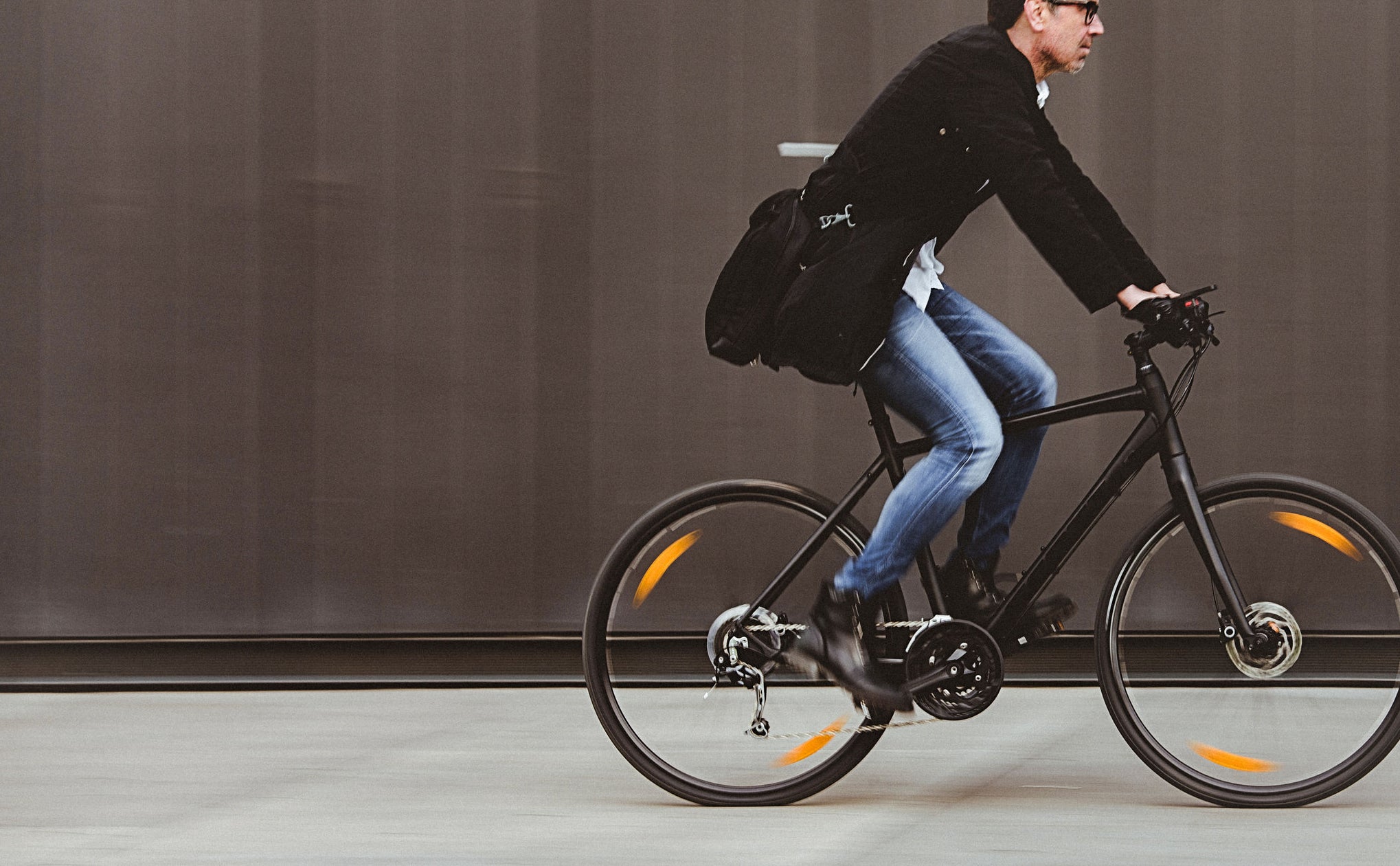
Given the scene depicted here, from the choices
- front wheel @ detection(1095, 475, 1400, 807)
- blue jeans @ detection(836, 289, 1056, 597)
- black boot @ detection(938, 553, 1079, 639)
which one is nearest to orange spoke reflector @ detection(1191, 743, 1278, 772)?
front wheel @ detection(1095, 475, 1400, 807)

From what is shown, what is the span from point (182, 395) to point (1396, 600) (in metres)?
4.28

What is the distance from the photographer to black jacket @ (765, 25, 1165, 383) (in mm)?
3508

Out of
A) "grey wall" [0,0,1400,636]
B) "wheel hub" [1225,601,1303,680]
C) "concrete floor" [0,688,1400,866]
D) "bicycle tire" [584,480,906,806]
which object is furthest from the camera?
"grey wall" [0,0,1400,636]

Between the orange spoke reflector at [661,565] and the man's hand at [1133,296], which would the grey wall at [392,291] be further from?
the man's hand at [1133,296]

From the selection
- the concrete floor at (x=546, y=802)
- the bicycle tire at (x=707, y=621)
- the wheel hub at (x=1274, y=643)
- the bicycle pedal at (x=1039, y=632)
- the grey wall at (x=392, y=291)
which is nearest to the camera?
the concrete floor at (x=546, y=802)

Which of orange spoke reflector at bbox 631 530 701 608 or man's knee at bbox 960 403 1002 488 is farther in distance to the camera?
orange spoke reflector at bbox 631 530 701 608

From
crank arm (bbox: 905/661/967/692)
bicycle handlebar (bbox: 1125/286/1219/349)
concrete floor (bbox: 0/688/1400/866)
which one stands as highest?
bicycle handlebar (bbox: 1125/286/1219/349)

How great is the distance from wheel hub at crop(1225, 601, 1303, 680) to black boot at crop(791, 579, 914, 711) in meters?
0.84

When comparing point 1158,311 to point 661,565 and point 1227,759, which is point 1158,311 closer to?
point 1227,759

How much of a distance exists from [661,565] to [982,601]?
0.82 meters

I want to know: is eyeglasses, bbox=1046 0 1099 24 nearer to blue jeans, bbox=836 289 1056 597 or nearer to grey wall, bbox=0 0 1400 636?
blue jeans, bbox=836 289 1056 597

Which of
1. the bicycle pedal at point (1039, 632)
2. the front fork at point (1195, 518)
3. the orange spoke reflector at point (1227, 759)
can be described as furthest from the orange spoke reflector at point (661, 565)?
the orange spoke reflector at point (1227, 759)

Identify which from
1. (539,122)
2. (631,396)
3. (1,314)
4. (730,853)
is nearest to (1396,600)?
(730,853)

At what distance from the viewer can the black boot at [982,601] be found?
3.67 meters
